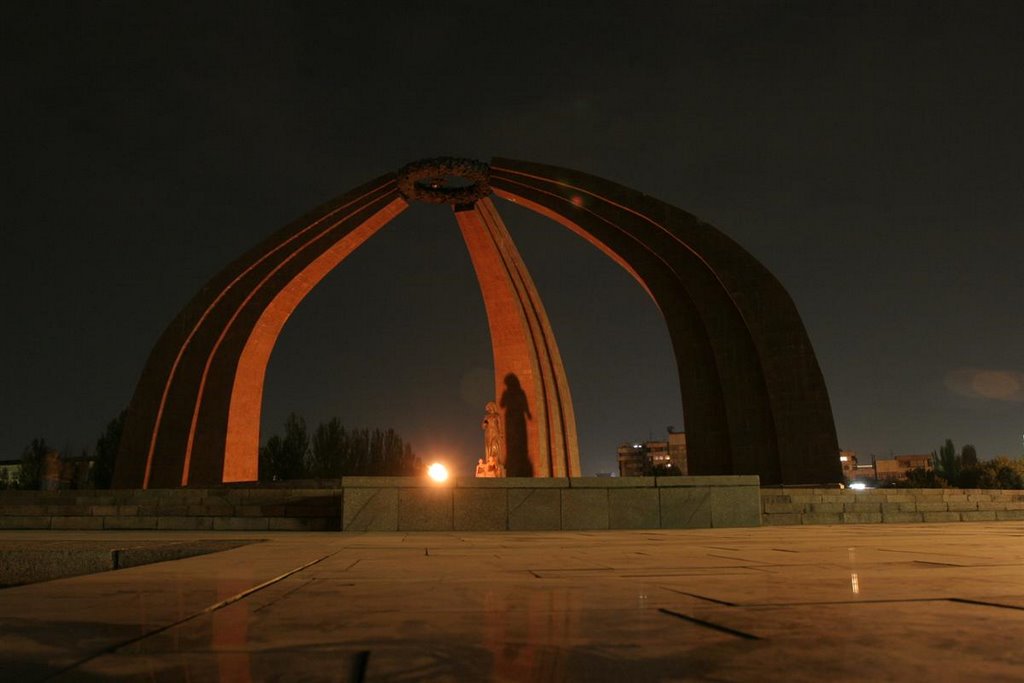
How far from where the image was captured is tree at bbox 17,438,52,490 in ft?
151

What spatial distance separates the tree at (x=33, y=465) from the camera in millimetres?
Result: 45875

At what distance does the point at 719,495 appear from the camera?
10.7 m

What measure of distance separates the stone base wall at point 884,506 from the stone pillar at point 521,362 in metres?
14.1

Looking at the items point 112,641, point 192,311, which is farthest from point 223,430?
point 112,641

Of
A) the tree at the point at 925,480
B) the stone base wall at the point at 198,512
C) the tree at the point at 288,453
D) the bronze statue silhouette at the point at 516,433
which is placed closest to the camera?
the stone base wall at the point at 198,512

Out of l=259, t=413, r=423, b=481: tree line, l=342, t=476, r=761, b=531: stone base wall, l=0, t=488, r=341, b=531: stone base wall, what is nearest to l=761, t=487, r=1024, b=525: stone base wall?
l=342, t=476, r=761, b=531: stone base wall

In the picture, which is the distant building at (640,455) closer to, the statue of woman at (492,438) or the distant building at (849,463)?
the distant building at (849,463)

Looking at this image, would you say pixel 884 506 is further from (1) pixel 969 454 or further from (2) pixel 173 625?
(1) pixel 969 454

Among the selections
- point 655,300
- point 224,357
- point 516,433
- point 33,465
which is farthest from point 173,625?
point 33,465

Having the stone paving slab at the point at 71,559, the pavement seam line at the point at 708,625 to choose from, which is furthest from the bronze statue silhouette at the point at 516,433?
the pavement seam line at the point at 708,625

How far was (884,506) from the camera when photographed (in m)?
12.9

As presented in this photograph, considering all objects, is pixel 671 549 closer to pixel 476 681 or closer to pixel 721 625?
pixel 721 625

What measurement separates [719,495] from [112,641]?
32.5ft

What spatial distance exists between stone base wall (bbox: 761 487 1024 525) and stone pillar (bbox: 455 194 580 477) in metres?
14.1
